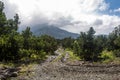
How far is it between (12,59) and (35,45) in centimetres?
2386

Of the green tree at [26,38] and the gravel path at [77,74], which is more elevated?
the green tree at [26,38]

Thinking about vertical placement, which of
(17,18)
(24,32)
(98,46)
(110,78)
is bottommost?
(110,78)

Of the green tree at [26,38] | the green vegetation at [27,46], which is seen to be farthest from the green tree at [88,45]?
the green tree at [26,38]

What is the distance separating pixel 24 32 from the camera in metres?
108

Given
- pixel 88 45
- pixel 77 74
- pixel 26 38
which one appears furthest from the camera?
pixel 26 38

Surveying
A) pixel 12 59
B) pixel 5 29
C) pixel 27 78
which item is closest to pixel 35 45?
pixel 5 29

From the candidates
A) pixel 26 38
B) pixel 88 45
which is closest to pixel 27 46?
pixel 26 38

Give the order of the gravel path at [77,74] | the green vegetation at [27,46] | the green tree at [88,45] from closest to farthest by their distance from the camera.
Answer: the gravel path at [77,74]
the green vegetation at [27,46]
the green tree at [88,45]

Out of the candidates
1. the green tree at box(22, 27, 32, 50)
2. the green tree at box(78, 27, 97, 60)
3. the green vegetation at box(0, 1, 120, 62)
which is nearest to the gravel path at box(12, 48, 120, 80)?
the green vegetation at box(0, 1, 120, 62)

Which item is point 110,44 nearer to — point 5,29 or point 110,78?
point 5,29

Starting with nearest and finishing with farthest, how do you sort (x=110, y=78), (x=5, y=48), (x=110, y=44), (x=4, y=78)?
(x=110, y=78), (x=4, y=78), (x=5, y=48), (x=110, y=44)

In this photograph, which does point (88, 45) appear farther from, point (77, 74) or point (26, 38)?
point (77, 74)

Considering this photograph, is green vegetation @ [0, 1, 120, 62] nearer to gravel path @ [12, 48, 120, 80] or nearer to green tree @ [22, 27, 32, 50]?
green tree @ [22, 27, 32, 50]

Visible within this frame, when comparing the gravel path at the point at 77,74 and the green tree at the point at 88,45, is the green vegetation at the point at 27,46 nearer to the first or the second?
the green tree at the point at 88,45
